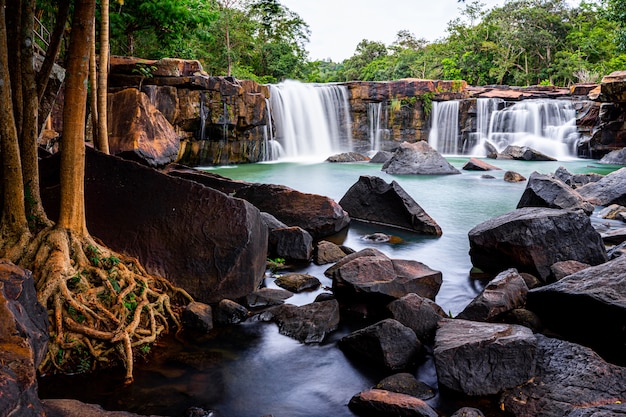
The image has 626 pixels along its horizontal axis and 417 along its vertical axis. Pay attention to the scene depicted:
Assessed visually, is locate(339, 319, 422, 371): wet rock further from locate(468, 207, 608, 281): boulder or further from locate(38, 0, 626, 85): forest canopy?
locate(38, 0, 626, 85): forest canopy

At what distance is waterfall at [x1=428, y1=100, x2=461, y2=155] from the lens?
1054 inches

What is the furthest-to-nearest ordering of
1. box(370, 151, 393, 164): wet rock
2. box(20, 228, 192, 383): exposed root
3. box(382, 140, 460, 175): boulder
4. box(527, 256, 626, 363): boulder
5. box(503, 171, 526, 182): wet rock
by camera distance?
box(370, 151, 393, 164): wet rock → box(382, 140, 460, 175): boulder → box(503, 171, 526, 182): wet rock → box(527, 256, 626, 363): boulder → box(20, 228, 192, 383): exposed root

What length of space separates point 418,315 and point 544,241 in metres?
2.35

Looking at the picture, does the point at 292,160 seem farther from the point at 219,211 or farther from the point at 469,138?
the point at 219,211

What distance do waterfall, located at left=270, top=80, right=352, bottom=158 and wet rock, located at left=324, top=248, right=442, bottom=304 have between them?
18.8 metres

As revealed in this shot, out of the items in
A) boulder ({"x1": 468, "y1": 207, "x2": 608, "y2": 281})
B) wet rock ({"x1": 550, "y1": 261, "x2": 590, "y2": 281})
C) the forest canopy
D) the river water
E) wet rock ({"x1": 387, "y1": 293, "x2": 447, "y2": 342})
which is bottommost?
the river water

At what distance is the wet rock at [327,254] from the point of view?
7.10m

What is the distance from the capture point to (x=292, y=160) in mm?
23594

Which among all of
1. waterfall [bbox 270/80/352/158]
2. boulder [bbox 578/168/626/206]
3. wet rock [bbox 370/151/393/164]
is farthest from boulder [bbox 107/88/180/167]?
waterfall [bbox 270/80/352/158]

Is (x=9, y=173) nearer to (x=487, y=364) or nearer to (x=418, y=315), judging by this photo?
(x=418, y=315)

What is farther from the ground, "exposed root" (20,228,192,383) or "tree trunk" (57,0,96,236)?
"tree trunk" (57,0,96,236)

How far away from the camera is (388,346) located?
4.10 m

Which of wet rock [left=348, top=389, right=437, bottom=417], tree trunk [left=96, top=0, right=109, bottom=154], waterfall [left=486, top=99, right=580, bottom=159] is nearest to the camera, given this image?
wet rock [left=348, top=389, right=437, bottom=417]

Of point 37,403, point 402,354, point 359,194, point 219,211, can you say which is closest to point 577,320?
point 402,354
